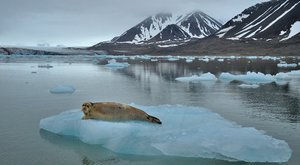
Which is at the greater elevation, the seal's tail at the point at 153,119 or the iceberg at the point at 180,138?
the seal's tail at the point at 153,119

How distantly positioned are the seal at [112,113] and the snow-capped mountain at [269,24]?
425ft

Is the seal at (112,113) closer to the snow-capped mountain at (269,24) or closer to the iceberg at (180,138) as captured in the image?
the iceberg at (180,138)

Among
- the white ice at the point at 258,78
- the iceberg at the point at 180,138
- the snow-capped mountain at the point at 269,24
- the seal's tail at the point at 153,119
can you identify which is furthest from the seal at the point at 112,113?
the snow-capped mountain at the point at 269,24

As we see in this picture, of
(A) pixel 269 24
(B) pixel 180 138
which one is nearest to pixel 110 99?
(B) pixel 180 138

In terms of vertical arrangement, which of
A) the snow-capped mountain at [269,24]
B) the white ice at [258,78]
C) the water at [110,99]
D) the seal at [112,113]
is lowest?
the white ice at [258,78]

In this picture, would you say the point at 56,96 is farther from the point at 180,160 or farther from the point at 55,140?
the point at 180,160

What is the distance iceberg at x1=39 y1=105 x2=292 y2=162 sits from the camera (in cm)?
734

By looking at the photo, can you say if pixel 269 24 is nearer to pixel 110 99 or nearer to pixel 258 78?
pixel 258 78

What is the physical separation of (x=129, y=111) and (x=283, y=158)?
382 cm

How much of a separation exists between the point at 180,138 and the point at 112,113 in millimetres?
2094

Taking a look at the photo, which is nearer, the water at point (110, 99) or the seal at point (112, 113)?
the water at point (110, 99)

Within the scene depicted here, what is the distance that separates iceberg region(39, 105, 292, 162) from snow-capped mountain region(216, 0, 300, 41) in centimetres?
12965

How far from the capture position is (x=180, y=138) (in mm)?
7820

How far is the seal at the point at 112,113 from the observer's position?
359 inches
